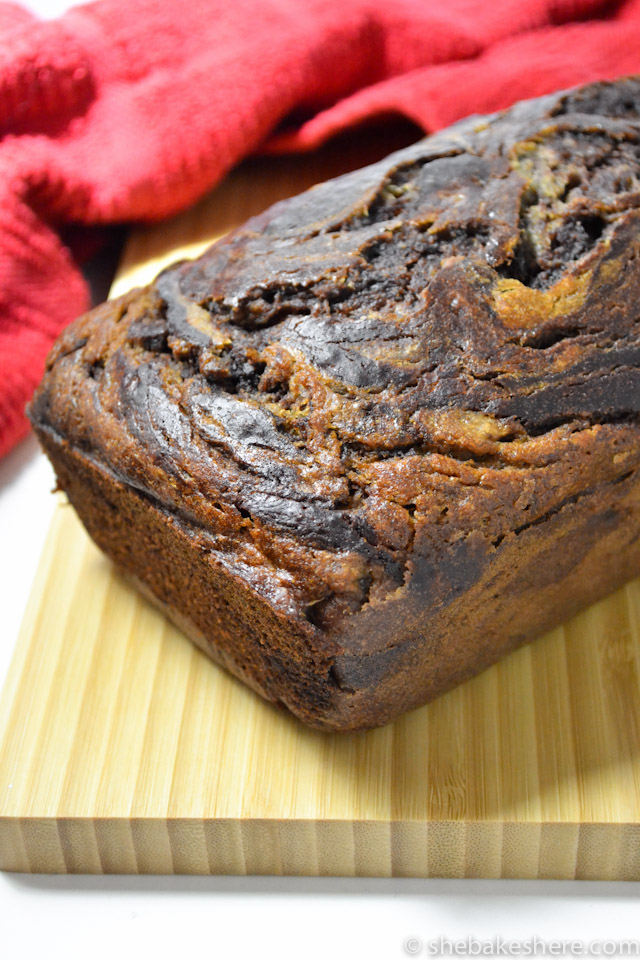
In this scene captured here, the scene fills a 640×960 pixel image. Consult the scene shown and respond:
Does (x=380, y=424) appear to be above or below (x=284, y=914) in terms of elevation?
above

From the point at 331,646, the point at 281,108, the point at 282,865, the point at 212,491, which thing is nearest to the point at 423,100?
the point at 281,108

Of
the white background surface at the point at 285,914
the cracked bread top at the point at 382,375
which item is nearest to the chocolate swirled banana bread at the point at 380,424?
the cracked bread top at the point at 382,375

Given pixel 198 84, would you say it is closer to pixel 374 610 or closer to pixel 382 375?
pixel 382 375

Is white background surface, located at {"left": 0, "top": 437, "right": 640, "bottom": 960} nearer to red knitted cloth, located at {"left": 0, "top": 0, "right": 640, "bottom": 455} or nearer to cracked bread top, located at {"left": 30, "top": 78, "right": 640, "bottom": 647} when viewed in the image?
cracked bread top, located at {"left": 30, "top": 78, "right": 640, "bottom": 647}

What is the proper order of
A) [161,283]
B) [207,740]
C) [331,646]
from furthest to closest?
[161,283], [207,740], [331,646]

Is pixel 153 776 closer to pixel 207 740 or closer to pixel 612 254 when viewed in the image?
pixel 207 740

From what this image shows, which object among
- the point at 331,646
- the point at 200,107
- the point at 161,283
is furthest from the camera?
the point at 200,107
